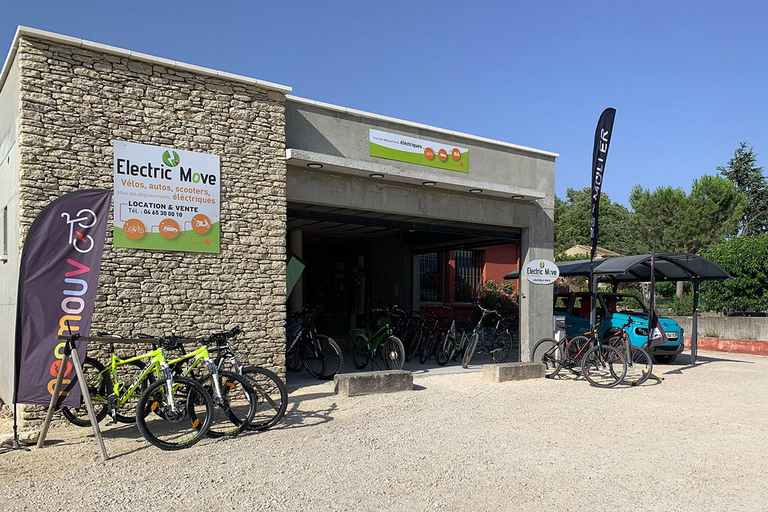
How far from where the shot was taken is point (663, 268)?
15.0 metres

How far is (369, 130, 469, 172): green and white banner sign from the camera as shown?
10344 mm

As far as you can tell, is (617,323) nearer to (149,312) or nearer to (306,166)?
(306,166)

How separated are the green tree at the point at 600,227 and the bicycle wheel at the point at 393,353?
33.6 metres

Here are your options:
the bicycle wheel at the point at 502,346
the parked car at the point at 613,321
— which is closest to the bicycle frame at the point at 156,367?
the bicycle wheel at the point at 502,346

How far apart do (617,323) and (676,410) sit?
17.1ft

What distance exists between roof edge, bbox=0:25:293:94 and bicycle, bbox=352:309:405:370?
454 centimetres

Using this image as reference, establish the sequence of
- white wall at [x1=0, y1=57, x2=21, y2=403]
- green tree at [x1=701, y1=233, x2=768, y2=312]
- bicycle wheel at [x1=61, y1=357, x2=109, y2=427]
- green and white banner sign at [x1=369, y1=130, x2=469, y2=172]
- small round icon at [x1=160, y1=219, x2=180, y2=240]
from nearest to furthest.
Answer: bicycle wheel at [x1=61, y1=357, x2=109, y2=427], white wall at [x1=0, y1=57, x2=21, y2=403], small round icon at [x1=160, y1=219, x2=180, y2=240], green and white banner sign at [x1=369, y1=130, x2=469, y2=172], green tree at [x1=701, y1=233, x2=768, y2=312]

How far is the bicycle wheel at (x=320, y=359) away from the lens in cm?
1011

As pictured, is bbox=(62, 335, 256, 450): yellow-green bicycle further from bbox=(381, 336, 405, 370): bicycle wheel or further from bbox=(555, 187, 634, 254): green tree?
bbox=(555, 187, 634, 254): green tree

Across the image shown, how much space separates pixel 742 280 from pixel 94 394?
702 inches

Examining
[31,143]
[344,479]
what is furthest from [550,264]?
[31,143]

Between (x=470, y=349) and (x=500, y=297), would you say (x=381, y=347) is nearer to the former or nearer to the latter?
(x=470, y=349)

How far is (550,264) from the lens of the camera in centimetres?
1252

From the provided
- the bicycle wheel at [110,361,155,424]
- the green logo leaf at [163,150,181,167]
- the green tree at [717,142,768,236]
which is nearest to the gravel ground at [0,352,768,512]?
the bicycle wheel at [110,361,155,424]
